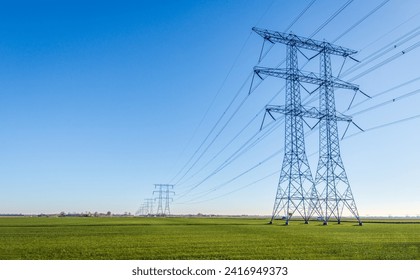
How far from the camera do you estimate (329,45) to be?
53094 millimetres

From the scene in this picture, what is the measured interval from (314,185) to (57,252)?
138ft

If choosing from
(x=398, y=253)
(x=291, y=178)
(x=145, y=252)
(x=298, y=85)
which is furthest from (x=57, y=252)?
(x=298, y=85)

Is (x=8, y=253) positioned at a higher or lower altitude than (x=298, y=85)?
lower

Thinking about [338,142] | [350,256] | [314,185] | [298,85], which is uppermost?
[298,85]

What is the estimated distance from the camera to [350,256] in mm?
17297

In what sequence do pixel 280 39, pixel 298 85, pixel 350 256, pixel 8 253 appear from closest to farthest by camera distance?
pixel 350 256
pixel 8 253
pixel 280 39
pixel 298 85

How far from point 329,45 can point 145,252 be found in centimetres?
4360

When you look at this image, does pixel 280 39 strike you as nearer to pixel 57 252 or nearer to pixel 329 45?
pixel 329 45

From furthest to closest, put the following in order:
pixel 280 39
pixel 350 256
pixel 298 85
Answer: pixel 298 85
pixel 280 39
pixel 350 256

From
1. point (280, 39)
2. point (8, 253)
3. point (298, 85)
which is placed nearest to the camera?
point (8, 253)
